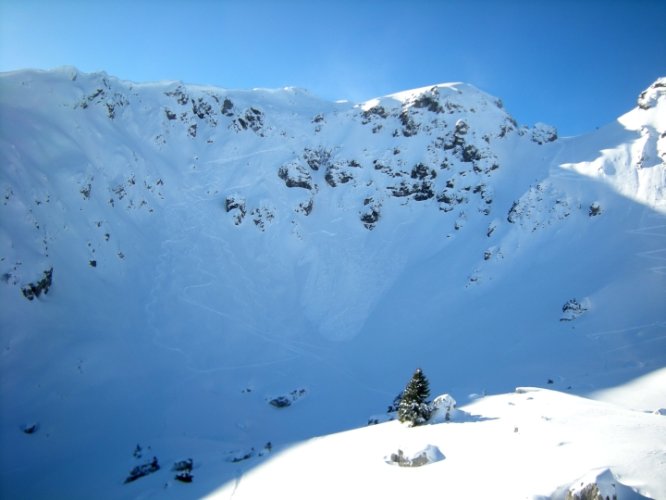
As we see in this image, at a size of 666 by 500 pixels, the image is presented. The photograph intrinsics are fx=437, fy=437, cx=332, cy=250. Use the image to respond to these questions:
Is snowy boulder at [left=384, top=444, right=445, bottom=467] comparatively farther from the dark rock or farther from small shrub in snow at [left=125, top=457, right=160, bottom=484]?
the dark rock

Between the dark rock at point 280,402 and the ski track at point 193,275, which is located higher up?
the ski track at point 193,275

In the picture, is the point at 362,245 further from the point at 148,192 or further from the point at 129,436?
the point at 129,436

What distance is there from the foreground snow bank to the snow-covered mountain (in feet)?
1.90

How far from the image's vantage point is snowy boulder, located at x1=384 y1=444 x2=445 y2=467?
1596 centimetres

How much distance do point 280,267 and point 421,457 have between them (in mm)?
38137

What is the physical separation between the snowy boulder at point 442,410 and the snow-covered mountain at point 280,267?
586cm

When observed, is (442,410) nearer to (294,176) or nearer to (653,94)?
(294,176)

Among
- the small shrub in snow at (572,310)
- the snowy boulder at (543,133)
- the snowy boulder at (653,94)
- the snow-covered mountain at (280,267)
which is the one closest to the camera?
the snow-covered mountain at (280,267)

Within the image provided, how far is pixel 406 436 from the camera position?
765 inches

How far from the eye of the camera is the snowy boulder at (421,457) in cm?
1596

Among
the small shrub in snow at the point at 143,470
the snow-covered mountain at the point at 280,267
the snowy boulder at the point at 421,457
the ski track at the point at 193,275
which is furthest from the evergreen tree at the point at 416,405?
the ski track at the point at 193,275

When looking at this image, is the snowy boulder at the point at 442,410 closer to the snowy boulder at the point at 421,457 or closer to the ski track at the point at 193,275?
the snowy boulder at the point at 421,457

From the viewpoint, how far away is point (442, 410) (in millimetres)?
21734

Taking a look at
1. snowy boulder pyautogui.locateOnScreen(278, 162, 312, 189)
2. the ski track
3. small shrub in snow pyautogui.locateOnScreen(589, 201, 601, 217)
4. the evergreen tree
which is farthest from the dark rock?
small shrub in snow pyautogui.locateOnScreen(589, 201, 601, 217)
